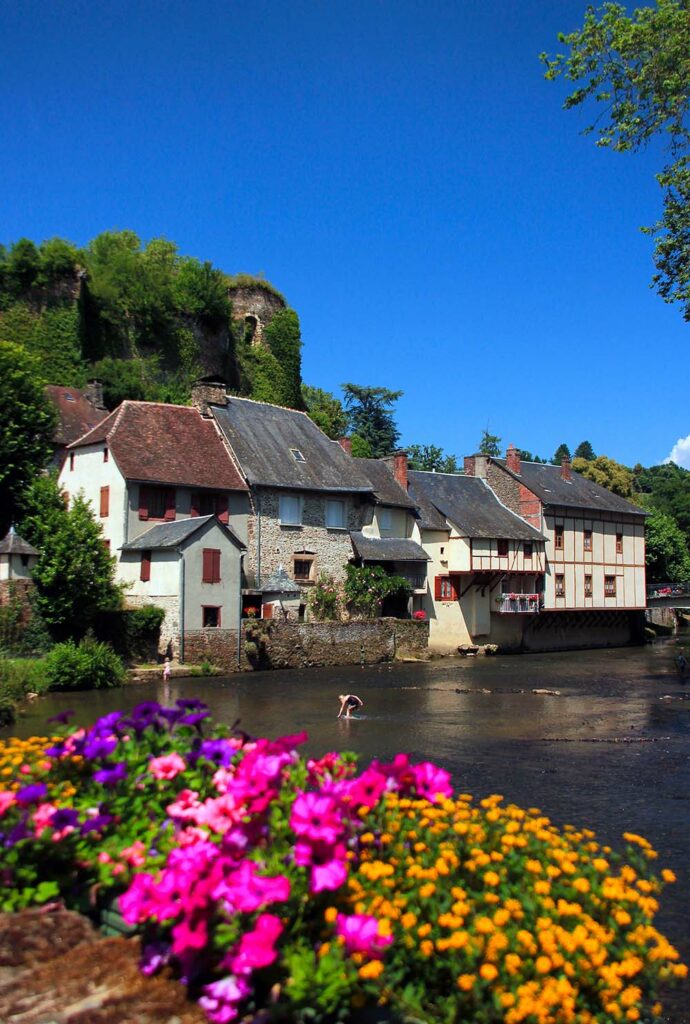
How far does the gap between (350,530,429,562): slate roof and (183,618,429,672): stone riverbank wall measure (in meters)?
2.90

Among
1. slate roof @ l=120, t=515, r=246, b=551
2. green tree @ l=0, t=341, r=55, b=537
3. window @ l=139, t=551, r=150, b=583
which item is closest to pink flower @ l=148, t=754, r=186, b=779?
slate roof @ l=120, t=515, r=246, b=551

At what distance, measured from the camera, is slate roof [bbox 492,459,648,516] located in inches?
1842

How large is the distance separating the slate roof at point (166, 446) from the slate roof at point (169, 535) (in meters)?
1.91

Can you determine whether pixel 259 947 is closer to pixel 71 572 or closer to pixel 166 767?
pixel 166 767

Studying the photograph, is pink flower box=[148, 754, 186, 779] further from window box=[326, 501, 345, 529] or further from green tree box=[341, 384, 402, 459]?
green tree box=[341, 384, 402, 459]

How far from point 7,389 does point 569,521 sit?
29.3 meters

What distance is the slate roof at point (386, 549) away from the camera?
3872 cm

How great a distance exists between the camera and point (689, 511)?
8338cm

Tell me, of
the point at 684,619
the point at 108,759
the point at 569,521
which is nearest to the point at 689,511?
the point at 684,619

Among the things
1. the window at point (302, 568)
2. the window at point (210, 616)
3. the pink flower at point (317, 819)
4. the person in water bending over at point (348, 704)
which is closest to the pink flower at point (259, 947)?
the pink flower at point (317, 819)

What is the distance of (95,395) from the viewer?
138 ft

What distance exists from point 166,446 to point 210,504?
9.77ft

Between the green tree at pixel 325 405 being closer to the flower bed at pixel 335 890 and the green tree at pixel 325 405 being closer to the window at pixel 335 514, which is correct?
the window at pixel 335 514

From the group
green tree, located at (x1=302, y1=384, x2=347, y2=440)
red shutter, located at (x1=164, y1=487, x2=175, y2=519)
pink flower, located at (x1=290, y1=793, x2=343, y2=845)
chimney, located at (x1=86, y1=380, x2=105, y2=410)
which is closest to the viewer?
pink flower, located at (x1=290, y1=793, x2=343, y2=845)
